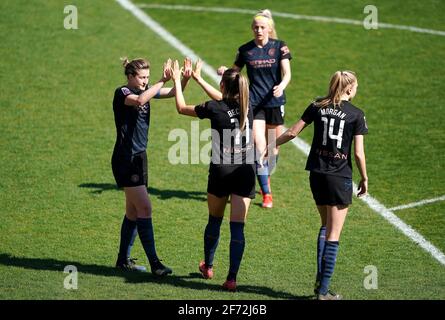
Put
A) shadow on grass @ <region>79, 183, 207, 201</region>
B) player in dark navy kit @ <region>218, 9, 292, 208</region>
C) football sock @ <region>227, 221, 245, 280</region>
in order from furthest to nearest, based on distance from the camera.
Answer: shadow on grass @ <region>79, 183, 207, 201</region>
player in dark navy kit @ <region>218, 9, 292, 208</region>
football sock @ <region>227, 221, 245, 280</region>

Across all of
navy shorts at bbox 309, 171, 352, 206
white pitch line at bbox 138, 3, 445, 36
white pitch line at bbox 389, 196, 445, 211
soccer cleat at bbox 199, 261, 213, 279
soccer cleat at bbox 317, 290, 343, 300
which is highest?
white pitch line at bbox 138, 3, 445, 36

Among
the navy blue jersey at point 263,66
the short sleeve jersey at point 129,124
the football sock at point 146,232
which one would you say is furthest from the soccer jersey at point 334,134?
the navy blue jersey at point 263,66

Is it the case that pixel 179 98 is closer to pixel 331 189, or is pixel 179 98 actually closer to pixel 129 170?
pixel 129 170

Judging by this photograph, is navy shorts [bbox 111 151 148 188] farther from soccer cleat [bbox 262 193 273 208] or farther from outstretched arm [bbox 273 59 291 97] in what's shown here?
soccer cleat [bbox 262 193 273 208]

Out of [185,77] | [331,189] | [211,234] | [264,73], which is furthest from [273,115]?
[331,189]

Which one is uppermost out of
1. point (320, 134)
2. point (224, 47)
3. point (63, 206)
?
point (224, 47)

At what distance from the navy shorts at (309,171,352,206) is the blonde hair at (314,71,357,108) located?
0.80 m

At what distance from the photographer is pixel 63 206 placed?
1308 centimetres

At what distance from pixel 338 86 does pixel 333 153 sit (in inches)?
28.9

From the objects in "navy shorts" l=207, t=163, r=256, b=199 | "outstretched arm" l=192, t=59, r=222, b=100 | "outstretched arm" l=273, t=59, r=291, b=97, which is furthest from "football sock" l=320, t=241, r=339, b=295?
"outstretched arm" l=273, t=59, r=291, b=97

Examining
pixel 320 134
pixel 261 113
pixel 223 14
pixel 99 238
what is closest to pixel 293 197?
pixel 261 113

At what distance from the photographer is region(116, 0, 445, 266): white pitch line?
11.6 m

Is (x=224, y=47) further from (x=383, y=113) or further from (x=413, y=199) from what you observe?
(x=413, y=199)

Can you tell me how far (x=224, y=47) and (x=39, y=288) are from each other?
453 inches
